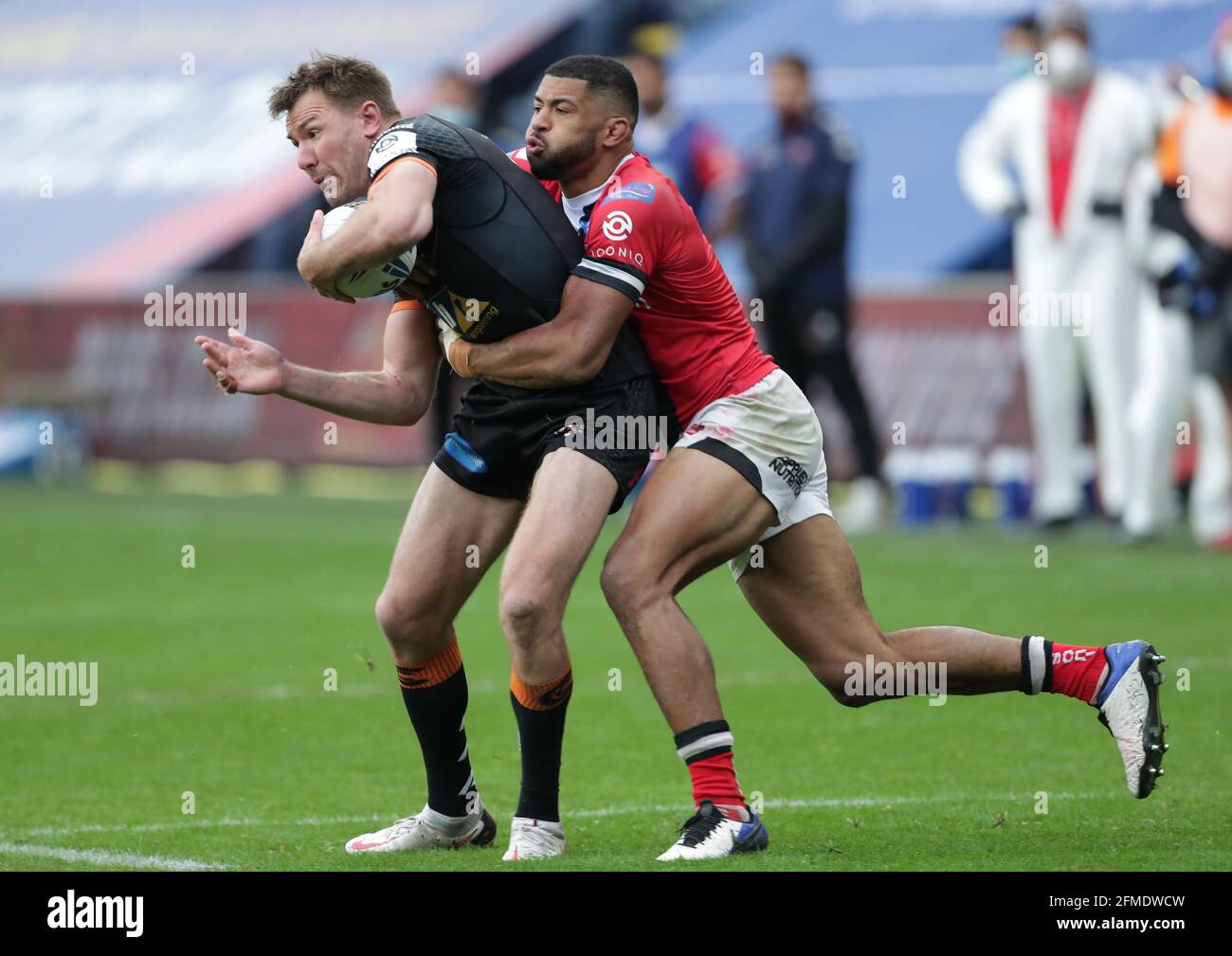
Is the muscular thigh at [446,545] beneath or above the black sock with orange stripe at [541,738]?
above

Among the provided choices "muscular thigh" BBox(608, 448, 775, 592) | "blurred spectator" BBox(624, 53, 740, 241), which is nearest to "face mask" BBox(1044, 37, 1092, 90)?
"blurred spectator" BBox(624, 53, 740, 241)

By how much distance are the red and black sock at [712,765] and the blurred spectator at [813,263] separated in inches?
399

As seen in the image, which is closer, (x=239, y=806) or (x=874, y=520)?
(x=239, y=806)

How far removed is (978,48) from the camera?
2473 centimetres

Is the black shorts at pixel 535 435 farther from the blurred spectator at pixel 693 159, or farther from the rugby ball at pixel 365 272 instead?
the blurred spectator at pixel 693 159

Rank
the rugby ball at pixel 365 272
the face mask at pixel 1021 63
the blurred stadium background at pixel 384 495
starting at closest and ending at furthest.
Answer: the rugby ball at pixel 365 272, the blurred stadium background at pixel 384 495, the face mask at pixel 1021 63

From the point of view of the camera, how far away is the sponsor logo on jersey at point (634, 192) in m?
6.16

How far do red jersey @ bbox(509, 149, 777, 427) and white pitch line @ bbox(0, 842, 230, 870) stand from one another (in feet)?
6.42

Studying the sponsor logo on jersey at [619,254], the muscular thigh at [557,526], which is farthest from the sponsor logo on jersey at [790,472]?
the sponsor logo on jersey at [619,254]

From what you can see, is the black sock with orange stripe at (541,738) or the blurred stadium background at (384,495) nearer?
the black sock with orange stripe at (541,738)

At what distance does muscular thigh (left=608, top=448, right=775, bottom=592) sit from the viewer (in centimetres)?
607
